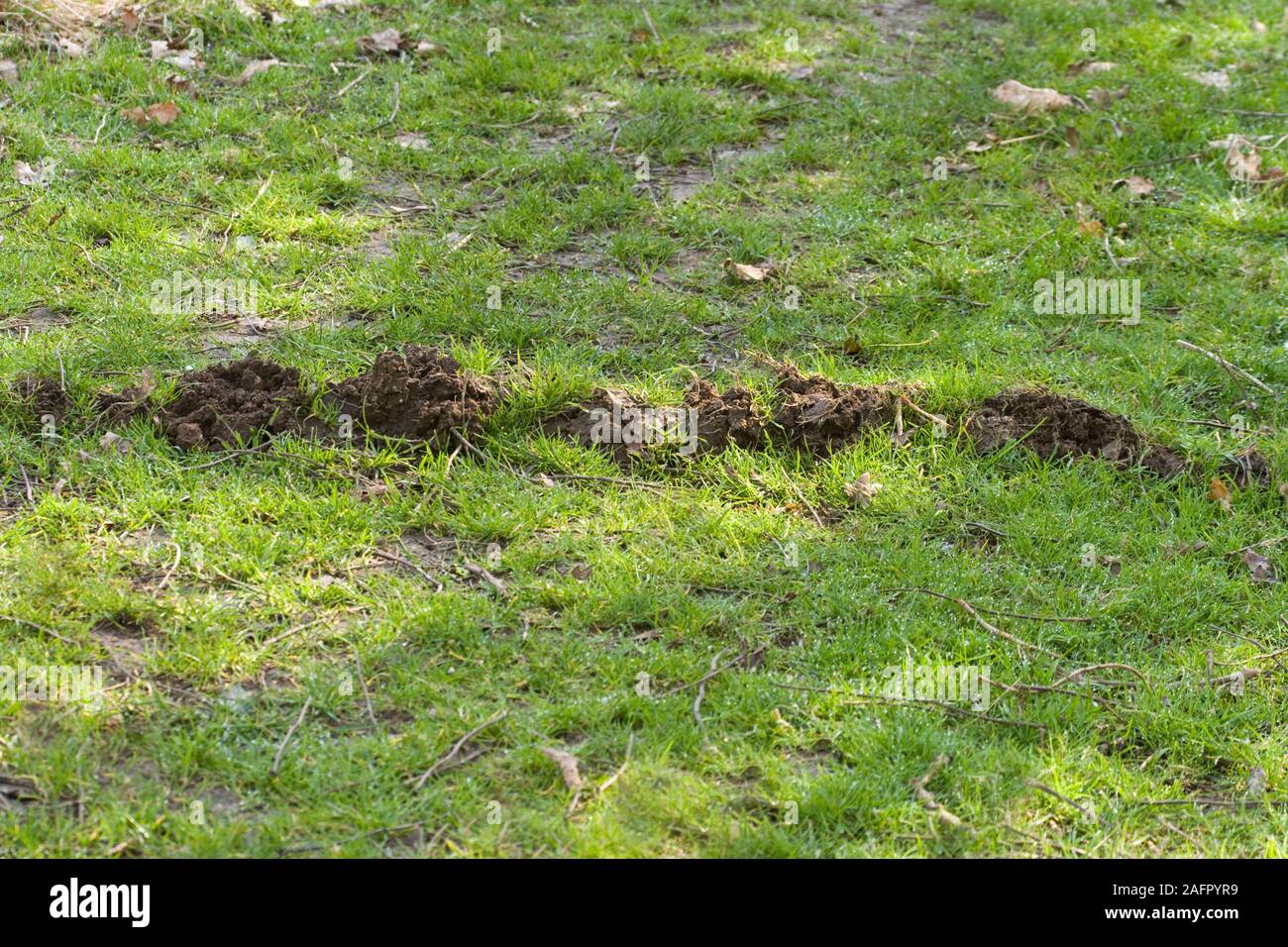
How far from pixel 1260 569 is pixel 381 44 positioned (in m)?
5.19

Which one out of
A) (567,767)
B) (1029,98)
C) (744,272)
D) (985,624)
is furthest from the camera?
(1029,98)

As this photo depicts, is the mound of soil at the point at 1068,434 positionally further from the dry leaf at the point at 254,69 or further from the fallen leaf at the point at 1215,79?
the dry leaf at the point at 254,69

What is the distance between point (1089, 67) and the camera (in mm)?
7590

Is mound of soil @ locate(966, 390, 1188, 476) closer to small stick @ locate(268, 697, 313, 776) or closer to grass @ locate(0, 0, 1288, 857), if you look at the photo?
grass @ locate(0, 0, 1288, 857)

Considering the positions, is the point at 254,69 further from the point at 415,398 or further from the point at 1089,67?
the point at 1089,67

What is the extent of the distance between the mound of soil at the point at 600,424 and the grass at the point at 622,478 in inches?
3.3

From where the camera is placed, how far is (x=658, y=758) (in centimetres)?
344

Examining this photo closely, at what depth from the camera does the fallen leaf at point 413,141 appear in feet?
21.1

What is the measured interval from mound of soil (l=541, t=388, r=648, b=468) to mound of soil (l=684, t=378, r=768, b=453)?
0.22 meters

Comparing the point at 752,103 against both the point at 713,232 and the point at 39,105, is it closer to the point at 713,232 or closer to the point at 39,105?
the point at 713,232

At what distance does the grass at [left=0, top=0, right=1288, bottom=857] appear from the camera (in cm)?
337

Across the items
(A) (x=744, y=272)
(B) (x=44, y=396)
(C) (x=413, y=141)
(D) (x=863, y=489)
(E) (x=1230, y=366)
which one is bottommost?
(D) (x=863, y=489)

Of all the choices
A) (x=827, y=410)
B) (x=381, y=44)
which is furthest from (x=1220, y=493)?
(x=381, y=44)

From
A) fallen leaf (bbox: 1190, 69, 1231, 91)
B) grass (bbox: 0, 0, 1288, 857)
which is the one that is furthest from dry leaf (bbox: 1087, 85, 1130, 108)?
fallen leaf (bbox: 1190, 69, 1231, 91)
